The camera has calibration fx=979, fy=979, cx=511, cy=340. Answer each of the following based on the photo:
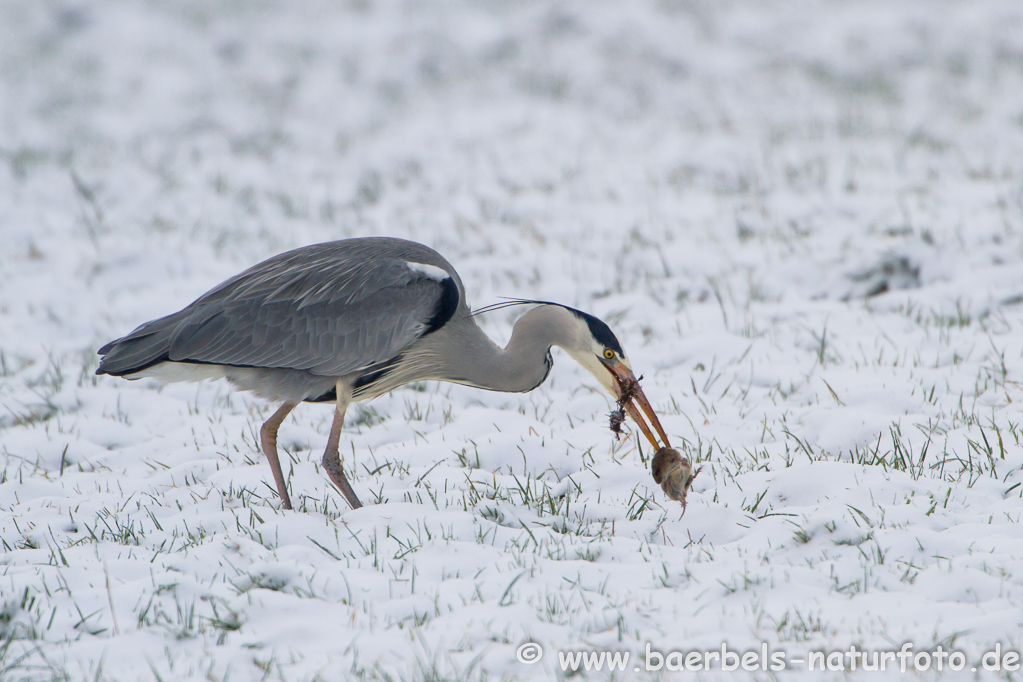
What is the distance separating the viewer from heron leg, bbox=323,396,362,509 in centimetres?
394

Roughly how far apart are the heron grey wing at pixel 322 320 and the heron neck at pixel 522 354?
264 millimetres

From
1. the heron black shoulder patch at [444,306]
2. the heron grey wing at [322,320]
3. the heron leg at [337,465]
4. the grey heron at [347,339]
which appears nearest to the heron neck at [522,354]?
the grey heron at [347,339]

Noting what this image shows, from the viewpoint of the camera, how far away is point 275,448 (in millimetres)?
4184

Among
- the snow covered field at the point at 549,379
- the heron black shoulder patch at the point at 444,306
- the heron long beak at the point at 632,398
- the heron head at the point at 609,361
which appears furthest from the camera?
the heron black shoulder patch at the point at 444,306

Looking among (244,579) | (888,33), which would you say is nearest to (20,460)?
(244,579)

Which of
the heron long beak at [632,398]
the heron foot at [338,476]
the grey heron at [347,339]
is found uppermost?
the grey heron at [347,339]

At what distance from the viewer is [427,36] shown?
1495 cm

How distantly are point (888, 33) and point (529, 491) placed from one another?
43.3 feet

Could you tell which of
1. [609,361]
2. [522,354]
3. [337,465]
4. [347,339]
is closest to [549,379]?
[522,354]

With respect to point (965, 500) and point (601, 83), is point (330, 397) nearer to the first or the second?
point (965, 500)

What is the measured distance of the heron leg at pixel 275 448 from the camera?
396cm

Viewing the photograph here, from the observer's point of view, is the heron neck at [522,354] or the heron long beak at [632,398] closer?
the heron long beak at [632,398]

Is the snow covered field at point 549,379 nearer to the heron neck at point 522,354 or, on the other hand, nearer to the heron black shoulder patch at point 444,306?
the heron neck at point 522,354

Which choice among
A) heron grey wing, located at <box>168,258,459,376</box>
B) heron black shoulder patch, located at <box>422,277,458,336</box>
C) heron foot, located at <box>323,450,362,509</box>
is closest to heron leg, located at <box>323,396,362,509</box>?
heron foot, located at <box>323,450,362,509</box>
